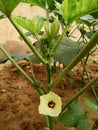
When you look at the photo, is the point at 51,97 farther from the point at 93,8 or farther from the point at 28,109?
the point at 28,109

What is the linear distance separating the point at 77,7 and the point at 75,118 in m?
0.37

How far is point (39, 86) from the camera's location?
0.71m

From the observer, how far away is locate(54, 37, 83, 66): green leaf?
893 millimetres

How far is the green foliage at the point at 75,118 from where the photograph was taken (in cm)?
81

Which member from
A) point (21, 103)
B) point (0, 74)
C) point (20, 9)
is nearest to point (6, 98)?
point (21, 103)

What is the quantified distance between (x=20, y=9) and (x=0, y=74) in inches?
56.1

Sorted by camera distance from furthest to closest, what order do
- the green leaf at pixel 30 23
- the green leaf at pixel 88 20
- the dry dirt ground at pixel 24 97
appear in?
1. the dry dirt ground at pixel 24 97
2. the green leaf at pixel 88 20
3. the green leaf at pixel 30 23

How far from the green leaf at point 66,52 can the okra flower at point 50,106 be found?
0.27 metres

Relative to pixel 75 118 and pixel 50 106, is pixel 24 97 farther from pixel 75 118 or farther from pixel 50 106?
pixel 50 106

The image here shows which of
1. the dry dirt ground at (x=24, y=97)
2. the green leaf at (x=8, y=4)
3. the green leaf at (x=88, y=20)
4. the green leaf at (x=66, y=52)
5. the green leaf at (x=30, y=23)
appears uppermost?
the green leaf at (x=8, y=4)

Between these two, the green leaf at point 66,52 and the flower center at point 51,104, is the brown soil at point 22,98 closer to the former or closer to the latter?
the green leaf at point 66,52

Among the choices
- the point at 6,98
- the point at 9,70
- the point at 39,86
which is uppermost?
the point at 39,86

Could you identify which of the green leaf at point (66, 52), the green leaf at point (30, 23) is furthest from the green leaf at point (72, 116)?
the green leaf at point (30, 23)

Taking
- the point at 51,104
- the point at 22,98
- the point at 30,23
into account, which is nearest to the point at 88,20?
the point at 30,23
